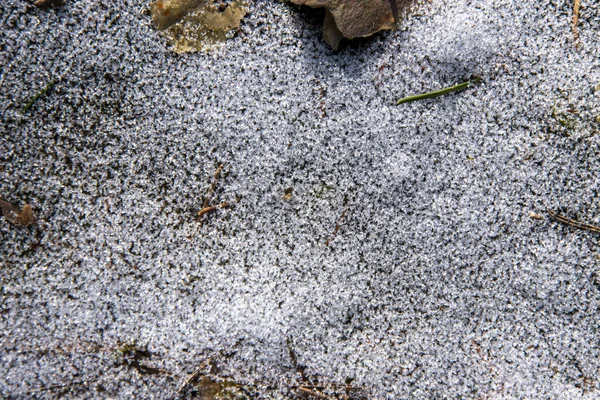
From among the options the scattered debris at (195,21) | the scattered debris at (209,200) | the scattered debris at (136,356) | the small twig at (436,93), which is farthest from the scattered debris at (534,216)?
the scattered debris at (136,356)

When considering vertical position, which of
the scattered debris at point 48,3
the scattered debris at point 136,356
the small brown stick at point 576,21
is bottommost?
the scattered debris at point 136,356

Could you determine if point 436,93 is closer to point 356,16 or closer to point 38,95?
point 356,16

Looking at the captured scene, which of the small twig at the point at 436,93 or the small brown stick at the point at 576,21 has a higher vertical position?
the small brown stick at the point at 576,21

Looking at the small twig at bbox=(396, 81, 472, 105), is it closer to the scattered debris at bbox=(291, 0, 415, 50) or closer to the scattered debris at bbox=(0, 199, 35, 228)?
the scattered debris at bbox=(291, 0, 415, 50)

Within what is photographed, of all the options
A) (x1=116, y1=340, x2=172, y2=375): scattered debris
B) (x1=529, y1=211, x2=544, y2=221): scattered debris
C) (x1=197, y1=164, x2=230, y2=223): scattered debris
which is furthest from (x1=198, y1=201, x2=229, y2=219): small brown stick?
(x1=529, y1=211, x2=544, y2=221): scattered debris

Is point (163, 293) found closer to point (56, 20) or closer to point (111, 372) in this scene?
point (111, 372)

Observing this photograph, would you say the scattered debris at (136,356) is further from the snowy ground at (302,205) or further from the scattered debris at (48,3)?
the scattered debris at (48,3)
